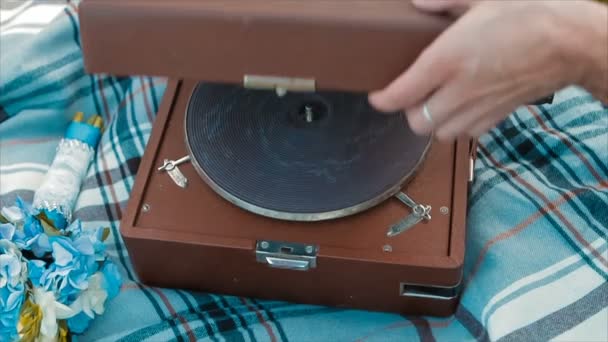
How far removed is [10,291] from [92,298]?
0.09 meters

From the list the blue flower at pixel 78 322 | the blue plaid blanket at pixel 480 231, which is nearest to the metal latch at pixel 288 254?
the blue plaid blanket at pixel 480 231

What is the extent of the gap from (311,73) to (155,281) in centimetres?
36

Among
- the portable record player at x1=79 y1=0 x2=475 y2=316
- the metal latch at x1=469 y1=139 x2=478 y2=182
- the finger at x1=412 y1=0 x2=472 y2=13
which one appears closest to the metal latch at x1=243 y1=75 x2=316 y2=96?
the portable record player at x1=79 y1=0 x2=475 y2=316

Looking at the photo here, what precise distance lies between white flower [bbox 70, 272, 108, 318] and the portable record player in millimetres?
44

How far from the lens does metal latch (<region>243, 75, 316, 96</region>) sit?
0.67m

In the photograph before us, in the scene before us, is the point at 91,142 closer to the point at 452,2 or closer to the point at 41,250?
the point at 41,250

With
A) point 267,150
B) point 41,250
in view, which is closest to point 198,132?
point 267,150

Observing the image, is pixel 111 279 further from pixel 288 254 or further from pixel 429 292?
pixel 429 292

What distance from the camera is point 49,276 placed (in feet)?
2.57

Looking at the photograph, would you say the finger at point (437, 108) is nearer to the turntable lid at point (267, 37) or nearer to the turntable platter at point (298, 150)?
the turntable lid at point (267, 37)

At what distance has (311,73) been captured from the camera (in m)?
0.66

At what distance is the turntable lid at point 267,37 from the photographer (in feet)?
2.07

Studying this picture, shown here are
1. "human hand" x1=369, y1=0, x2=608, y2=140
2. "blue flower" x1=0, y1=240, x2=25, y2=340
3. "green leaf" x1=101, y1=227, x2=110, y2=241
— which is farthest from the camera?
"green leaf" x1=101, y1=227, x2=110, y2=241

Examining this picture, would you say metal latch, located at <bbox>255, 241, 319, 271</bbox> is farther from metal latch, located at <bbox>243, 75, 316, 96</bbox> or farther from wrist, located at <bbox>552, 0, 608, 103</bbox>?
wrist, located at <bbox>552, 0, 608, 103</bbox>
